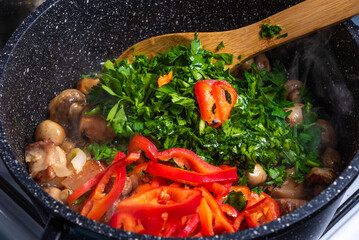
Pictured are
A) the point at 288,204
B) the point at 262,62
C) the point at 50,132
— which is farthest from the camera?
the point at 262,62

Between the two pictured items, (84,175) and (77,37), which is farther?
(77,37)

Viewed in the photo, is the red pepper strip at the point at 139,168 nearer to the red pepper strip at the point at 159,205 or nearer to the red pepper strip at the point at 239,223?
Answer: the red pepper strip at the point at 159,205

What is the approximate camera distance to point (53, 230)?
3.90 ft

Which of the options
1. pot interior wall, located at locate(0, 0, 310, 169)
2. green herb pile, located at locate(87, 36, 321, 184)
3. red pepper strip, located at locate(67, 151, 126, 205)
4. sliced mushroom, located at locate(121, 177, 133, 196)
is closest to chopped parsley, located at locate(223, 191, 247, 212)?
green herb pile, located at locate(87, 36, 321, 184)

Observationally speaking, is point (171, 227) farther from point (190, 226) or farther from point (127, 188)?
point (127, 188)

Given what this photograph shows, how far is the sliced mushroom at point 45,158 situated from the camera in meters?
1.60

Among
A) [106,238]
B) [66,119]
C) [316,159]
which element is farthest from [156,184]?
[316,159]

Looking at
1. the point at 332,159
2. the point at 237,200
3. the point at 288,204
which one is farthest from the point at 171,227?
the point at 332,159

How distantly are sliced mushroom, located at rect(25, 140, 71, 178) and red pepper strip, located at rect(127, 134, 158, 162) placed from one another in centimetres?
28

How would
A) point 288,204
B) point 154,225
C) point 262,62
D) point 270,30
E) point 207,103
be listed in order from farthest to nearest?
1. point 262,62
2. point 270,30
3. point 207,103
4. point 288,204
5. point 154,225

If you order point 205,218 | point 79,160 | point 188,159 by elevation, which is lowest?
point 205,218

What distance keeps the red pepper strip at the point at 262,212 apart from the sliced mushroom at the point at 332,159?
1.32 ft

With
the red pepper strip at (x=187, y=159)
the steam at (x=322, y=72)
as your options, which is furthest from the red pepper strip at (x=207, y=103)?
the steam at (x=322, y=72)

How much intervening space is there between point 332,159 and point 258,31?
67 centimetres
